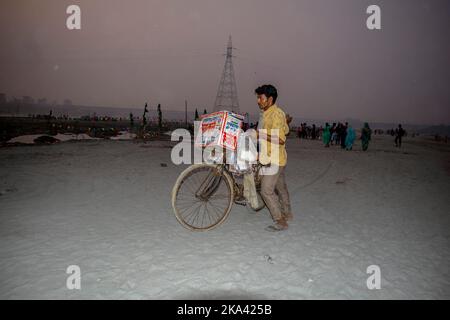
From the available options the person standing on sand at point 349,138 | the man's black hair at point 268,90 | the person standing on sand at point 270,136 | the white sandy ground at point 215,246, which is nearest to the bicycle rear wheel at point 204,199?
the white sandy ground at point 215,246

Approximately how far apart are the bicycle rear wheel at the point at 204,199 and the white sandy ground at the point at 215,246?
0.24m

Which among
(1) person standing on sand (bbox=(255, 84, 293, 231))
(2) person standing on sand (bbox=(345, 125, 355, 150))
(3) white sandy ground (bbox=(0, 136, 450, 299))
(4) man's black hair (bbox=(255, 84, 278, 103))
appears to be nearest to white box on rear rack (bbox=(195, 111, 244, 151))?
(1) person standing on sand (bbox=(255, 84, 293, 231))

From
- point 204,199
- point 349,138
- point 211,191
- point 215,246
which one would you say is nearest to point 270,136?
point 211,191

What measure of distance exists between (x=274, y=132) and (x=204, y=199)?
1621 mm

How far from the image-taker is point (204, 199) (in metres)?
4.77

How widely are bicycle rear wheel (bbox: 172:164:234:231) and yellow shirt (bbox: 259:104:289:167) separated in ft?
2.33

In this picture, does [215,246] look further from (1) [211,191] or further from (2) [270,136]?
(2) [270,136]

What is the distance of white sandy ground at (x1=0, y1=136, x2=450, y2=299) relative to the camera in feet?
10.3

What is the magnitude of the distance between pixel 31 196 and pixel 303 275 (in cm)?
639

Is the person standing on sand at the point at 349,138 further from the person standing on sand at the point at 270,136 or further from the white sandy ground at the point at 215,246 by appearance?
the person standing on sand at the point at 270,136

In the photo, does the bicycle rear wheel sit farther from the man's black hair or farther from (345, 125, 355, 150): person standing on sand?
(345, 125, 355, 150): person standing on sand

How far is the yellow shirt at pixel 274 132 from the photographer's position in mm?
4316

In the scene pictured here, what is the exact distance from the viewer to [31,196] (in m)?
6.63
